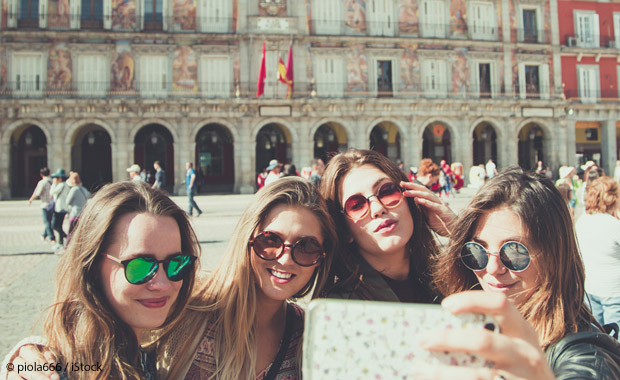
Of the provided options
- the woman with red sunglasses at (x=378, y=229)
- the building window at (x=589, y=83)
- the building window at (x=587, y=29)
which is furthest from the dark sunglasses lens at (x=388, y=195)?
the building window at (x=587, y=29)

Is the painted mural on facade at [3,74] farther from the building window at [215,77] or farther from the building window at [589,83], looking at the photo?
the building window at [589,83]

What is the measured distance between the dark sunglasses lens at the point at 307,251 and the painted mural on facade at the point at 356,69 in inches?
906

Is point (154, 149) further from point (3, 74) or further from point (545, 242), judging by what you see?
point (545, 242)

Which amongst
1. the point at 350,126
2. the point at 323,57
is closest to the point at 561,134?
the point at 350,126

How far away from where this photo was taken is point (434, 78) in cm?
2480

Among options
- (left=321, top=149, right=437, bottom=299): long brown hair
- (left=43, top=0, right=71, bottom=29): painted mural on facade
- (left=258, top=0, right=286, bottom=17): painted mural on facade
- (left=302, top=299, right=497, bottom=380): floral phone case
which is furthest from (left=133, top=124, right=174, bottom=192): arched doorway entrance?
(left=302, top=299, right=497, bottom=380): floral phone case

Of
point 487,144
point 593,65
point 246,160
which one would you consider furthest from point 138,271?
point 593,65

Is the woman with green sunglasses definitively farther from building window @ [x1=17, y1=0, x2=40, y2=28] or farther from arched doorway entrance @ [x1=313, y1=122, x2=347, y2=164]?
building window @ [x1=17, y1=0, x2=40, y2=28]

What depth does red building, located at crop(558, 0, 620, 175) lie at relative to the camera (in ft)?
88.6

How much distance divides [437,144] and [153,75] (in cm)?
1627

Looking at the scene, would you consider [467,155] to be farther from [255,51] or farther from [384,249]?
[384,249]

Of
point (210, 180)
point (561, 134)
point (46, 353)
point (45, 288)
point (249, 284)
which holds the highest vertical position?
point (561, 134)

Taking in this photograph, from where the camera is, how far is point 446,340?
27.3 inches

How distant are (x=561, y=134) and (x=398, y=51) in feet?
35.1
